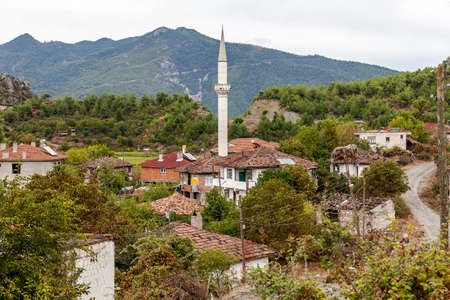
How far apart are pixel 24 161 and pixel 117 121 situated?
75.3 meters

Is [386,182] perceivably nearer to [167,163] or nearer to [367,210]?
[367,210]

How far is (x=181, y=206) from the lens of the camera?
3081cm

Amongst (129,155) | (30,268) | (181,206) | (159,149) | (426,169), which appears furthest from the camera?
(159,149)

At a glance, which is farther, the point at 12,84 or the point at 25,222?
the point at 12,84

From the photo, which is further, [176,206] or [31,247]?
[176,206]

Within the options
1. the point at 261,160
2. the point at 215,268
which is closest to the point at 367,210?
the point at 261,160

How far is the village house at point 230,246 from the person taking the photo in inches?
749

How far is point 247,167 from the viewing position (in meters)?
36.0

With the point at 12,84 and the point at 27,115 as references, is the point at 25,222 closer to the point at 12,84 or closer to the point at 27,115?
the point at 27,115

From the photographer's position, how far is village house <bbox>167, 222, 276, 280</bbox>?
19.0 m

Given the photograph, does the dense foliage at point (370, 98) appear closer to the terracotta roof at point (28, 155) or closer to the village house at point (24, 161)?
the terracotta roof at point (28, 155)

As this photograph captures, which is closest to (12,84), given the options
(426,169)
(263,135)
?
(263,135)

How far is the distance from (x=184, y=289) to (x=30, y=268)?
6.38 metres

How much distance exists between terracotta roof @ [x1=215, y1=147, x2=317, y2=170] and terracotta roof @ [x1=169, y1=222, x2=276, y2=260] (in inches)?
583
